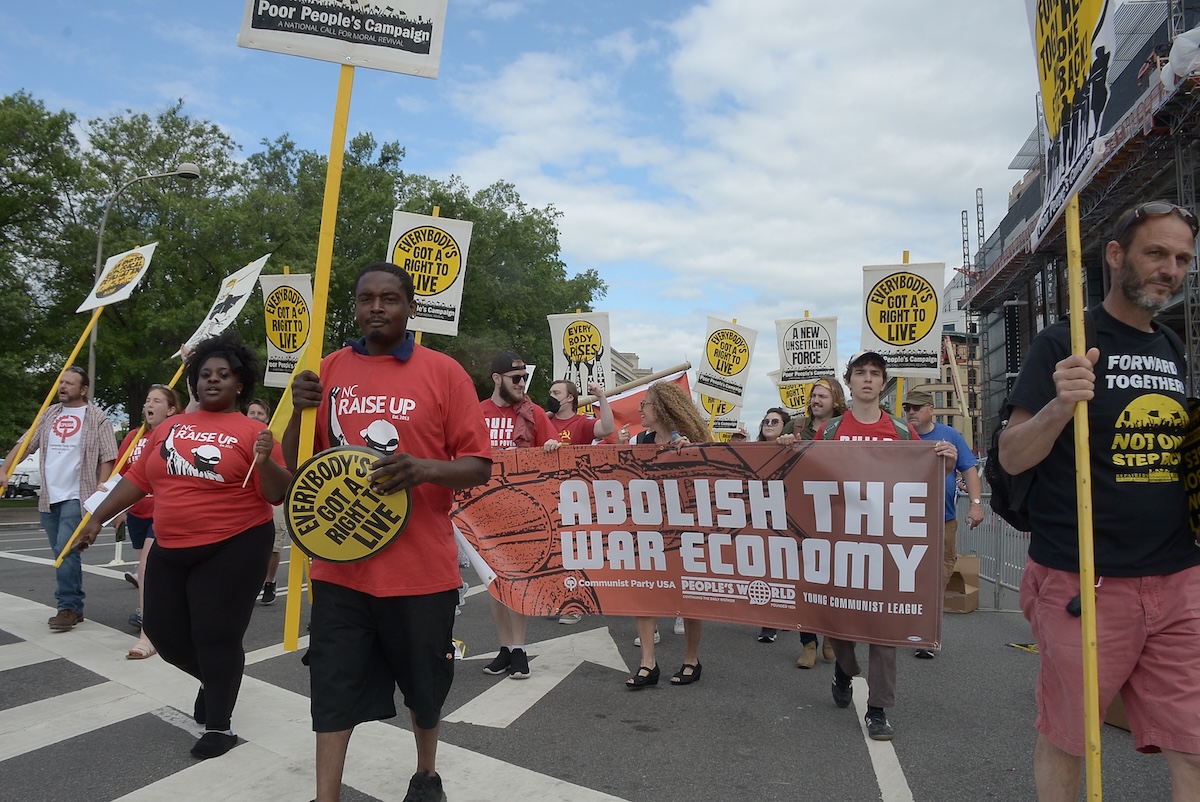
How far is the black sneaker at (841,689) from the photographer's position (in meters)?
4.88

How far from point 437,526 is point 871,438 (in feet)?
9.77

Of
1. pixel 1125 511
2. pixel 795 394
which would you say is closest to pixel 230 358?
pixel 1125 511

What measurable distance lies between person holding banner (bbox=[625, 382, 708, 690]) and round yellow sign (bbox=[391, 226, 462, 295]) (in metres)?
4.07

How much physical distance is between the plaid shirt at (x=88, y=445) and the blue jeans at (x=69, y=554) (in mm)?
81

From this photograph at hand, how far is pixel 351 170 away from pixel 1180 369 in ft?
115

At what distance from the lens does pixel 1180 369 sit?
8.93 ft

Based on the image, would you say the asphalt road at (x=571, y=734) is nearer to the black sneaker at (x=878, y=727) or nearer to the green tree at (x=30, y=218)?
the black sneaker at (x=878, y=727)

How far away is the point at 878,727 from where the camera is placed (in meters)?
4.37

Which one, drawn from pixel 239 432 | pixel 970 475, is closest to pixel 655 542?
pixel 239 432

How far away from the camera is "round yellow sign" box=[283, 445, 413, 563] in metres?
2.92

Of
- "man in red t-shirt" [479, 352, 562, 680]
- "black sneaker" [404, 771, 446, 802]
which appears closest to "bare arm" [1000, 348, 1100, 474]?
"black sneaker" [404, 771, 446, 802]

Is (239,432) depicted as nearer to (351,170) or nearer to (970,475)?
(970,475)

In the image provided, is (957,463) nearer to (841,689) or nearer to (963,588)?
(963,588)

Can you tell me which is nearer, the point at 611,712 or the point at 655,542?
the point at 611,712
